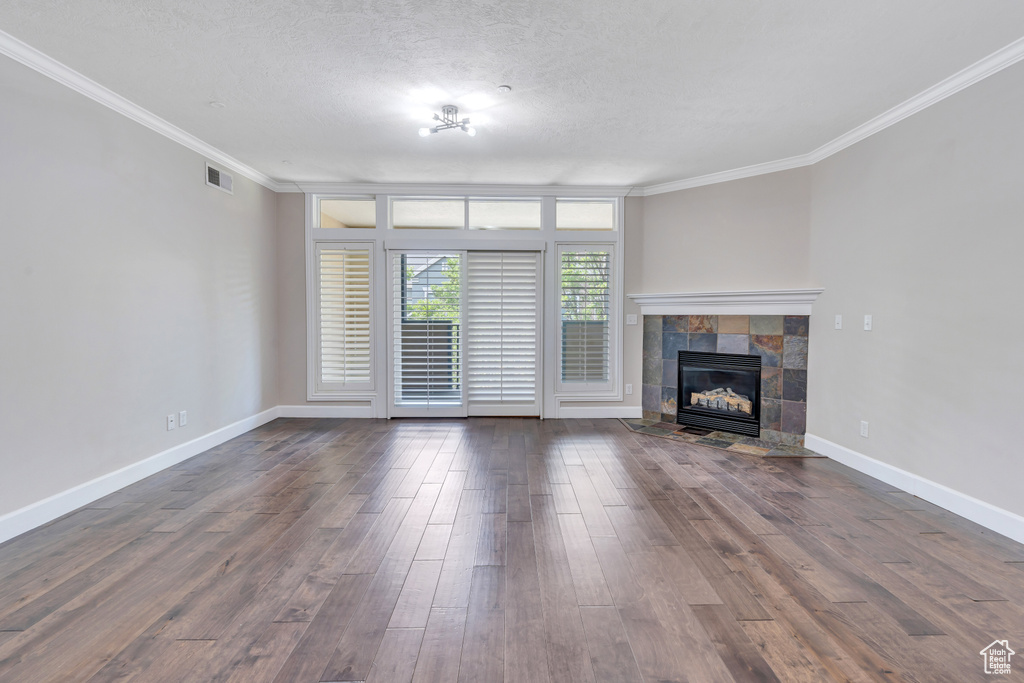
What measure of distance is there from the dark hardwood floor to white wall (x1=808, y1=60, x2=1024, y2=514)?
18.4 inches

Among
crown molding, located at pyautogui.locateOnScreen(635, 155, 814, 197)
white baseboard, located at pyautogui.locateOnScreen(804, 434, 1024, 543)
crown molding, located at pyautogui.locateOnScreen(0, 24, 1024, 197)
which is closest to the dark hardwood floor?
white baseboard, located at pyautogui.locateOnScreen(804, 434, 1024, 543)

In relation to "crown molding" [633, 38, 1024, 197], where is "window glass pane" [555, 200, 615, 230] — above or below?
below

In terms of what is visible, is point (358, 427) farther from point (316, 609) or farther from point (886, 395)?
point (886, 395)

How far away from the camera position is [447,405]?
5.34 meters

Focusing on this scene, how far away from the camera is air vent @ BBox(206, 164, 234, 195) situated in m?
4.06

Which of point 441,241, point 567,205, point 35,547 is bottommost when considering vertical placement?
point 35,547

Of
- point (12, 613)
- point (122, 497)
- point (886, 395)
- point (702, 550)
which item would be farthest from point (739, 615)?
point (122, 497)

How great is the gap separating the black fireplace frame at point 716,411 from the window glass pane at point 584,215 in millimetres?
1789

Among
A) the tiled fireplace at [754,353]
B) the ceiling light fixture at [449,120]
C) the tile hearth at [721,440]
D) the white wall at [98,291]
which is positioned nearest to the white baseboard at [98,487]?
the white wall at [98,291]

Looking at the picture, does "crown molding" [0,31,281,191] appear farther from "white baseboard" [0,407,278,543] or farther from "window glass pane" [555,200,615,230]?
"window glass pane" [555,200,615,230]

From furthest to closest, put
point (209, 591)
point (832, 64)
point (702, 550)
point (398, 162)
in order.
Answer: point (398, 162) < point (832, 64) < point (702, 550) < point (209, 591)

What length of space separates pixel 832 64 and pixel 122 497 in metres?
5.27

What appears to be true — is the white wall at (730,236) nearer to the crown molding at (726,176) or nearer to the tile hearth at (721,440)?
the crown molding at (726,176)

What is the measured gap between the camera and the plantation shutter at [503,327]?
5.34 metres
